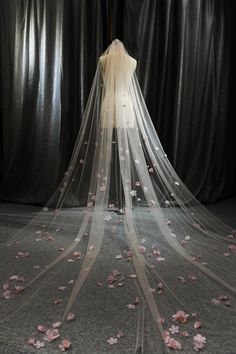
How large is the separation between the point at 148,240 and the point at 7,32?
2626 millimetres

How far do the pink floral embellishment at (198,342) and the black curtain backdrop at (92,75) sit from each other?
95.5 inches

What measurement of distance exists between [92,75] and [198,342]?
2736mm

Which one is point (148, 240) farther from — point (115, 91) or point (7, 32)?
point (7, 32)

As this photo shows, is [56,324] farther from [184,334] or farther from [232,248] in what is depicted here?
[232,248]

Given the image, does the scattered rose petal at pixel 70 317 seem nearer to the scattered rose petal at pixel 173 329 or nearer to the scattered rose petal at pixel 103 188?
the scattered rose petal at pixel 173 329

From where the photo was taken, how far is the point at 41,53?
11.9 ft

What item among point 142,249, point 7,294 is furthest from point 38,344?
point 142,249

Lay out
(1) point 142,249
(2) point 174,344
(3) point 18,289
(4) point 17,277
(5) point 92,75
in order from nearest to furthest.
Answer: (2) point 174,344 → (3) point 18,289 → (4) point 17,277 → (1) point 142,249 → (5) point 92,75

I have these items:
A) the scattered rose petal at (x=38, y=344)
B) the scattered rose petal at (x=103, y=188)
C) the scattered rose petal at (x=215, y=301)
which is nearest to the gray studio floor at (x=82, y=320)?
the scattered rose petal at (x=38, y=344)

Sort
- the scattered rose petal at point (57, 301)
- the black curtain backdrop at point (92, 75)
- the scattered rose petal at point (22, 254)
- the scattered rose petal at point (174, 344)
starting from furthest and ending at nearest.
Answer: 1. the black curtain backdrop at point (92, 75)
2. the scattered rose petal at point (22, 254)
3. the scattered rose petal at point (57, 301)
4. the scattered rose petal at point (174, 344)

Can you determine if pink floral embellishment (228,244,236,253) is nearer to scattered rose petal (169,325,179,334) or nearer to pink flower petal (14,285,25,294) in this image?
scattered rose petal (169,325,179,334)

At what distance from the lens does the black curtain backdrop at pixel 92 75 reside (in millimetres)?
3520

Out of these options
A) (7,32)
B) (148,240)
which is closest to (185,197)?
(148,240)

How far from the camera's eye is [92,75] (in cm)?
356
